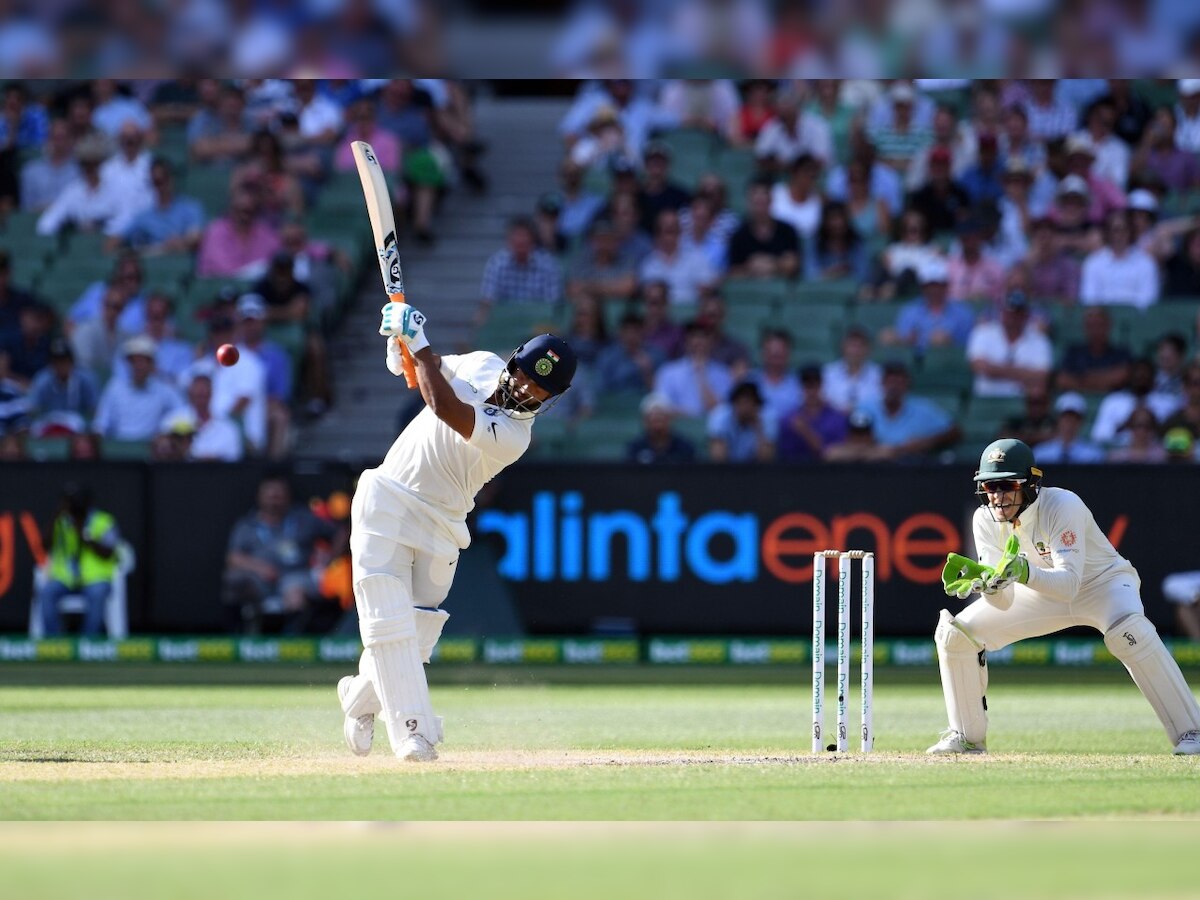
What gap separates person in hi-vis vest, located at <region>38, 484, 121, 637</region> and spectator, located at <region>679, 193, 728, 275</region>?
5.23 metres

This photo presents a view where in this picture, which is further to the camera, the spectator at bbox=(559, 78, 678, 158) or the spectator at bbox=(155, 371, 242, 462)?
the spectator at bbox=(559, 78, 678, 158)

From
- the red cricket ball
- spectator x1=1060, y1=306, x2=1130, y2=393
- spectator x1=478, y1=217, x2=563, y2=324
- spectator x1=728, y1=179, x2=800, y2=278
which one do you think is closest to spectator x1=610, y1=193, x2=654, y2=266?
spectator x1=478, y1=217, x2=563, y2=324

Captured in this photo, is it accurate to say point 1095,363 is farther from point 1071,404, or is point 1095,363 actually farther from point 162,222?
point 162,222

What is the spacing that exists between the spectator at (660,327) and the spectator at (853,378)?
1149 mm

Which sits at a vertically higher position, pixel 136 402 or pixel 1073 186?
pixel 1073 186

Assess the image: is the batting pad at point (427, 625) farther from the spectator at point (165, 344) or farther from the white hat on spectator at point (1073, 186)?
the white hat on spectator at point (1073, 186)

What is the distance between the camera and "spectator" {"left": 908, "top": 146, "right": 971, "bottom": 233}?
16297 millimetres

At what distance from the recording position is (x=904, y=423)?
47.9ft

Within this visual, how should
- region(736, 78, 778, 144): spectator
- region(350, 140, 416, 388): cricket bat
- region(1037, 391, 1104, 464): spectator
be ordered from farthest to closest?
region(736, 78, 778, 144): spectator, region(1037, 391, 1104, 464): spectator, region(350, 140, 416, 388): cricket bat

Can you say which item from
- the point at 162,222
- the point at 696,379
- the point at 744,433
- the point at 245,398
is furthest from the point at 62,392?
the point at 744,433

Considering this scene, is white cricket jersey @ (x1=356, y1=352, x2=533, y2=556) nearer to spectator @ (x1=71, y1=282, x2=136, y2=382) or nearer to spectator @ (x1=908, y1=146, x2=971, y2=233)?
spectator @ (x1=71, y1=282, x2=136, y2=382)

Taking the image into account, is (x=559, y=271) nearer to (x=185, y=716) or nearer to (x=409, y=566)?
(x=185, y=716)

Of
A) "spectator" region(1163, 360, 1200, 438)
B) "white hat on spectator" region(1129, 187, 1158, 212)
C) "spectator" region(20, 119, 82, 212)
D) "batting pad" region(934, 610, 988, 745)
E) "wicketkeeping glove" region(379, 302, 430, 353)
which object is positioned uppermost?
"spectator" region(20, 119, 82, 212)

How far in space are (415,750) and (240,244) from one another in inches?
374
